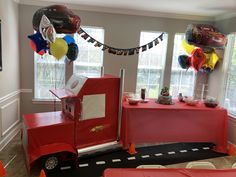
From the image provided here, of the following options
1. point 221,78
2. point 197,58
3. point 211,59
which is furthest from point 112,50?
point 221,78

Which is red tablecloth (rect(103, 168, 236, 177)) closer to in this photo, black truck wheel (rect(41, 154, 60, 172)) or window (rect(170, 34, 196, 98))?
black truck wheel (rect(41, 154, 60, 172))

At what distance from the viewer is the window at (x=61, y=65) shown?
430cm

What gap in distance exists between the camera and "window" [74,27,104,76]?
433 cm

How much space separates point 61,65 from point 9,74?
3.49 feet

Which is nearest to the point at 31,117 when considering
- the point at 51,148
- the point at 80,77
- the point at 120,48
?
the point at 51,148

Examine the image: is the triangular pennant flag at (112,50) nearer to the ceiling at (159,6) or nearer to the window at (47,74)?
the ceiling at (159,6)

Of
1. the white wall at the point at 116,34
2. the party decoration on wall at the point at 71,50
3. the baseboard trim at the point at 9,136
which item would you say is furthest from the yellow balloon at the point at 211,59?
the baseboard trim at the point at 9,136

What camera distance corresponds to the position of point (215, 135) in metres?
3.71

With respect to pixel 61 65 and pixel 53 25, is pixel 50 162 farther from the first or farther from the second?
pixel 61 65

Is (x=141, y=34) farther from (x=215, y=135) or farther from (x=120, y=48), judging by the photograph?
(x=215, y=135)

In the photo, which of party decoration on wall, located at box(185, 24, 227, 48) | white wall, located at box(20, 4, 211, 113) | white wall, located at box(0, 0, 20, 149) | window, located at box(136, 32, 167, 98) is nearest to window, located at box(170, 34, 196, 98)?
white wall, located at box(20, 4, 211, 113)

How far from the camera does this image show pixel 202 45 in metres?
3.57

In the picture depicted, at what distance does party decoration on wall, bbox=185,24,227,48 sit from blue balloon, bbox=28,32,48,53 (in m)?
2.43

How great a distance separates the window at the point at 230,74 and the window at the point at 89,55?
2638mm
